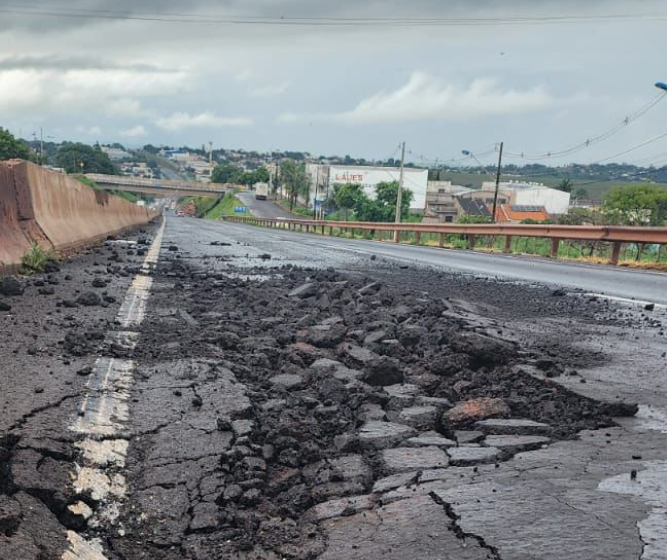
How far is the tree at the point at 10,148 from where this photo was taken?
85.8 metres

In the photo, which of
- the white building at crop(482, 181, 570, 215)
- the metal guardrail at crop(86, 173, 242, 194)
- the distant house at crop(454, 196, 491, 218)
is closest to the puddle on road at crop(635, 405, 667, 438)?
the distant house at crop(454, 196, 491, 218)

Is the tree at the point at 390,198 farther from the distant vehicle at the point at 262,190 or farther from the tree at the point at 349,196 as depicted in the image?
the distant vehicle at the point at 262,190

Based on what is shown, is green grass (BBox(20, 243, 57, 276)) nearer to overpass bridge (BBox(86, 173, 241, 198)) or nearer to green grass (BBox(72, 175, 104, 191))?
green grass (BBox(72, 175, 104, 191))

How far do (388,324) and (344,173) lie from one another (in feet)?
439

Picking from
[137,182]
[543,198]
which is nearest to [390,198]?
[543,198]

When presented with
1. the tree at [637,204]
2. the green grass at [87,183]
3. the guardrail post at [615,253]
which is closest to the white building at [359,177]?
the tree at [637,204]

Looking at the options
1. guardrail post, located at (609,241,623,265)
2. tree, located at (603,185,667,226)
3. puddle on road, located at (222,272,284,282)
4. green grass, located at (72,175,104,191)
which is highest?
tree, located at (603,185,667,226)

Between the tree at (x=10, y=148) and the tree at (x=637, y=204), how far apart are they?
76.3 metres

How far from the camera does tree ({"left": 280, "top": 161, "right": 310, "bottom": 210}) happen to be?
419ft

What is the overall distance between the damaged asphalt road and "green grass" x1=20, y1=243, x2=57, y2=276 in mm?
1637

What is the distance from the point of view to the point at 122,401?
322 centimetres

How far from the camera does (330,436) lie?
3080 mm

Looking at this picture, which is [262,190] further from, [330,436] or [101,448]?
[101,448]

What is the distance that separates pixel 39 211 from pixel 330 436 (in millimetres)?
7065
